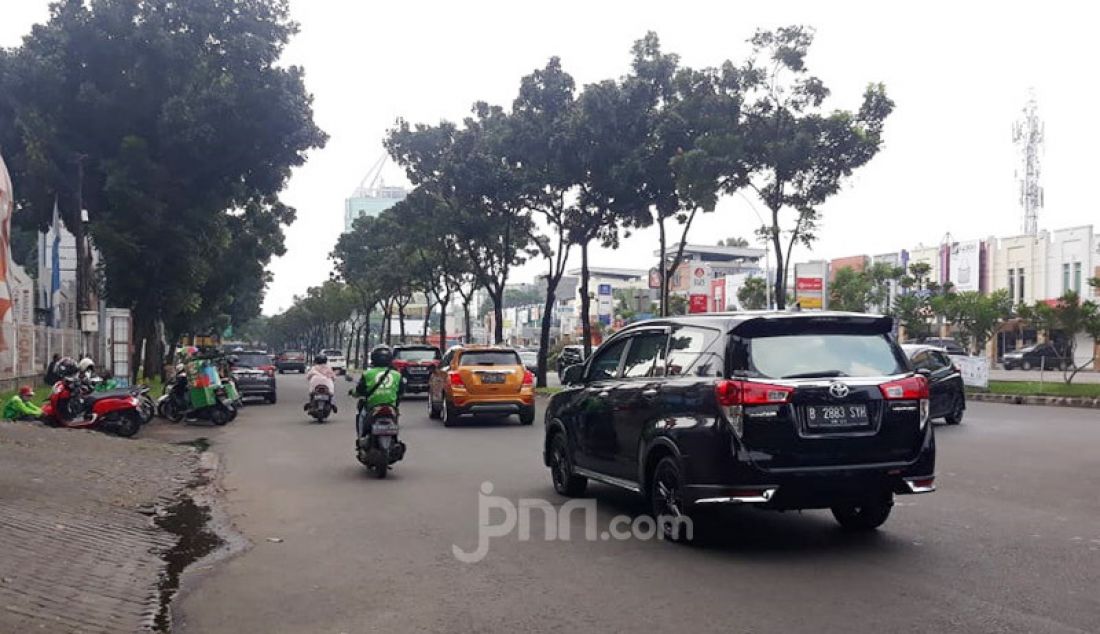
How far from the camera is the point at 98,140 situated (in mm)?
30906

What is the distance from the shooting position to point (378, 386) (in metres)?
12.1

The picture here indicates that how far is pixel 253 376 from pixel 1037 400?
70.5ft

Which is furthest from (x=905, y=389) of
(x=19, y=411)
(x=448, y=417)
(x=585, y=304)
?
(x=585, y=304)

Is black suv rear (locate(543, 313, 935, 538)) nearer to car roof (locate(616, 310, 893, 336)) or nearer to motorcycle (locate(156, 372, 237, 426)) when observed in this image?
car roof (locate(616, 310, 893, 336))

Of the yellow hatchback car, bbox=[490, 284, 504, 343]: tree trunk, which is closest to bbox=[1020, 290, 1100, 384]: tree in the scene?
the yellow hatchback car

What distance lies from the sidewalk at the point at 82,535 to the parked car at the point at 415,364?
13.6 m

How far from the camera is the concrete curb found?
82.0ft

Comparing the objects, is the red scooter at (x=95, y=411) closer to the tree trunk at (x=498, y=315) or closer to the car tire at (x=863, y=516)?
the car tire at (x=863, y=516)

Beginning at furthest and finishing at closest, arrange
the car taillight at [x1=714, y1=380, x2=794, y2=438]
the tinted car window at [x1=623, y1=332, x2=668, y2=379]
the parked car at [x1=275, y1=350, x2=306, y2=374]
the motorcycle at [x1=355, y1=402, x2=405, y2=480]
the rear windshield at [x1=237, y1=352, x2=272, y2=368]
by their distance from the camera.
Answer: the parked car at [x1=275, y1=350, x2=306, y2=374], the rear windshield at [x1=237, y1=352, x2=272, y2=368], the motorcycle at [x1=355, y1=402, x2=405, y2=480], the tinted car window at [x1=623, y1=332, x2=668, y2=379], the car taillight at [x1=714, y1=380, x2=794, y2=438]

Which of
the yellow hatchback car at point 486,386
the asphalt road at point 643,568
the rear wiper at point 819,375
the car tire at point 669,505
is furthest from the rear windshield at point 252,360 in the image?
the rear wiper at point 819,375

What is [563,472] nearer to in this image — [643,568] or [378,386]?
[378,386]

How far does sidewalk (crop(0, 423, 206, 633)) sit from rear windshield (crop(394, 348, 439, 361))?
538 inches

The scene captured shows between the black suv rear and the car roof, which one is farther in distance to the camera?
the car roof

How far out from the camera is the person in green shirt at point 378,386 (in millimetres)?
12102
